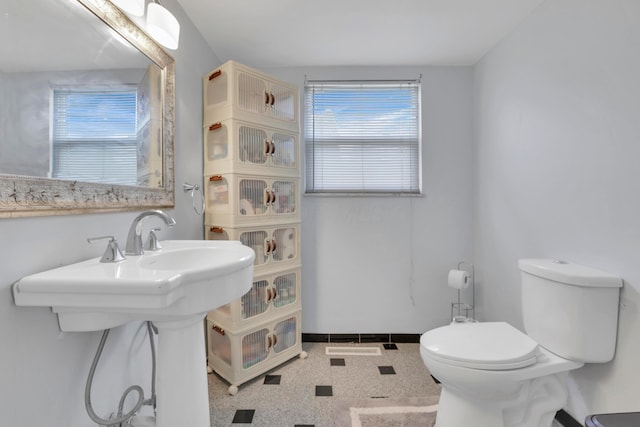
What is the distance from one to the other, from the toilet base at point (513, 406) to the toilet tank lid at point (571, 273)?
1.34 feet

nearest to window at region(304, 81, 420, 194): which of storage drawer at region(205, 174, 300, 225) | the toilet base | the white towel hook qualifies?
storage drawer at region(205, 174, 300, 225)

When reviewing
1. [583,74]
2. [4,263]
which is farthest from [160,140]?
[583,74]

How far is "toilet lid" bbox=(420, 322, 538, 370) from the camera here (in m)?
1.09

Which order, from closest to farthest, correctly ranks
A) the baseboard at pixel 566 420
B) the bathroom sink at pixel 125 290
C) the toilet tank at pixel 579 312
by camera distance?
the bathroom sink at pixel 125 290
the toilet tank at pixel 579 312
the baseboard at pixel 566 420

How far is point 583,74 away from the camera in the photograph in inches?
49.8

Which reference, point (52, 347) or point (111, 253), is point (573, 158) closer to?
point (111, 253)

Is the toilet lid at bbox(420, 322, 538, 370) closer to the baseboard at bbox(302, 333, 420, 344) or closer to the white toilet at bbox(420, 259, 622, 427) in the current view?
the white toilet at bbox(420, 259, 622, 427)

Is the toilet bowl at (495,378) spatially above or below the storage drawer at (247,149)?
below

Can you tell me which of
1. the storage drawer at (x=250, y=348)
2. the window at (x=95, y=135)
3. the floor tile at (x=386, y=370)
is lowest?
the floor tile at (x=386, y=370)

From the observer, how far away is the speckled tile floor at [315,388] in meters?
1.43

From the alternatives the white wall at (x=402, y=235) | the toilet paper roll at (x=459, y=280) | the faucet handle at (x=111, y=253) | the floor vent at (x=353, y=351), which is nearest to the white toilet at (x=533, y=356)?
the toilet paper roll at (x=459, y=280)

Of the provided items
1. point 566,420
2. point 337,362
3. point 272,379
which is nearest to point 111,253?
point 272,379

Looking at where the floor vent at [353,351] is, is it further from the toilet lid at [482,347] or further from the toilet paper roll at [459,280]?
the toilet lid at [482,347]

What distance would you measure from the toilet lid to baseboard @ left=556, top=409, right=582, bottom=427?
1.61ft
